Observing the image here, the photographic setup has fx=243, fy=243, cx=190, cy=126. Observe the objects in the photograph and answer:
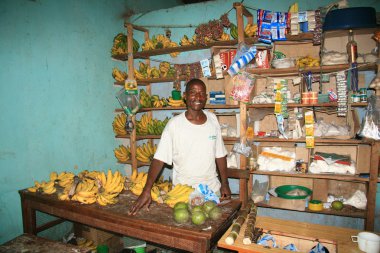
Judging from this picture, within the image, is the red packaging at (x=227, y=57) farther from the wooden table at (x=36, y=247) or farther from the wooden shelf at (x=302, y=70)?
the wooden table at (x=36, y=247)

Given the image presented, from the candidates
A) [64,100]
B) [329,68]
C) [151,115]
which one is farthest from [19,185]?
[329,68]

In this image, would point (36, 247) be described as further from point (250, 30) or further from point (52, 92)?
point (250, 30)

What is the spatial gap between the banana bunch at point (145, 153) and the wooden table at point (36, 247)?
7.90 ft

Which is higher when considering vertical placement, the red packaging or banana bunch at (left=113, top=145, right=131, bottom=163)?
the red packaging

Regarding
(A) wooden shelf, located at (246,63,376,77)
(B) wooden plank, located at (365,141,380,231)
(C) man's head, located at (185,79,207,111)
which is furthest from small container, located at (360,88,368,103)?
(C) man's head, located at (185,79,207,111)

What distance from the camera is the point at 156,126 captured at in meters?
4.68

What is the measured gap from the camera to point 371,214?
11.1ft

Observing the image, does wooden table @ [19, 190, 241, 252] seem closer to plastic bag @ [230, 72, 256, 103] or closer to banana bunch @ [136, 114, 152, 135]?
plastic bag @ [230, 72, 256, 103]

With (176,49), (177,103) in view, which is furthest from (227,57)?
(177,103)

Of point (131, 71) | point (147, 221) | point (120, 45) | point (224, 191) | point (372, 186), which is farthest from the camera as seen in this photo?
point (120, 45)

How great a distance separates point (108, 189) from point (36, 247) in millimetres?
842

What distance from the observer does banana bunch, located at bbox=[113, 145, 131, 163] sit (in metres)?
4.98

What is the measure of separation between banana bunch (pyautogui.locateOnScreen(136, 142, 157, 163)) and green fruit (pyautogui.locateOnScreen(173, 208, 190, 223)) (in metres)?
2.77

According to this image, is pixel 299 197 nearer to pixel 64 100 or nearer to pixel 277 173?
pixel 277 173
